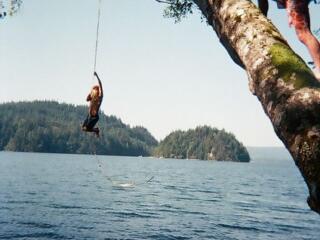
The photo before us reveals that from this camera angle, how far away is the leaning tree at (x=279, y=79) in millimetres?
1962

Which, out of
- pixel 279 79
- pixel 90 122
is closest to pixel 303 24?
pixel 279 79

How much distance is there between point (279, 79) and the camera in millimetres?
2393

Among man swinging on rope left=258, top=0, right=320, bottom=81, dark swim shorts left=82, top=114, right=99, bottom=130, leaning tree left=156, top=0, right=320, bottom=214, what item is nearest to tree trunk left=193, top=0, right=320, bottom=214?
leaning tree left=156, top=0, right=320, bottom=214

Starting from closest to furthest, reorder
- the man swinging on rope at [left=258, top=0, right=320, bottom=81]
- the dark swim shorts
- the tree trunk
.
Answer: the tree trunk < the man swinging on rope at [left=258, top=0, right=320, bottom=81] < the dark swim shorts

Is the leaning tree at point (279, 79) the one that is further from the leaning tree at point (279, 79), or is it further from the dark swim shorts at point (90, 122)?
the dark swim shorts at point (90, 122)

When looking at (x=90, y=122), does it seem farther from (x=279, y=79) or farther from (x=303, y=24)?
(x=279, y=79)

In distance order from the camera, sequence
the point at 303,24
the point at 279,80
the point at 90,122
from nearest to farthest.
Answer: the point at 279,80, the point at 303,24, the point at 90,122

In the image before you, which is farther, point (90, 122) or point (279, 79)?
point (90, 122)

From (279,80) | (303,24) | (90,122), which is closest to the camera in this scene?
(279,80)

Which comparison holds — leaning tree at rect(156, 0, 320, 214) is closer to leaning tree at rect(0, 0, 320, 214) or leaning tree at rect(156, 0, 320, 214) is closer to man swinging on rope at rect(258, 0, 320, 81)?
leaning tree at rect(0, 0, 320, 214)

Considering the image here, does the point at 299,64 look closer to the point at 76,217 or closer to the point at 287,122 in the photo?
the point at 287,122

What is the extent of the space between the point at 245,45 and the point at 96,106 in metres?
8.73

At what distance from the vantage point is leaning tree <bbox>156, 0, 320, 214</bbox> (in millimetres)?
1962

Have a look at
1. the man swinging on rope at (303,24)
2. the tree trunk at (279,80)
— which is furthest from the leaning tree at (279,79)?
the man swinging on rope at (303,24)
